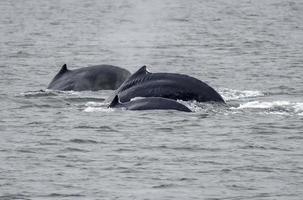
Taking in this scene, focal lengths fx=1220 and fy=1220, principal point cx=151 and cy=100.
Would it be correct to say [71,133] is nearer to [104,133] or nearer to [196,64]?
[104,133]

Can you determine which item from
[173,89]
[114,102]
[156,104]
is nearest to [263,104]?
[173,89]

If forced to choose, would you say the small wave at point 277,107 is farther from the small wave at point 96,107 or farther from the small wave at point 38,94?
the small wave at point 38,94

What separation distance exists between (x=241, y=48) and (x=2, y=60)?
37.9 ft

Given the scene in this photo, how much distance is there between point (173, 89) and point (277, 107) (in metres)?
2.70

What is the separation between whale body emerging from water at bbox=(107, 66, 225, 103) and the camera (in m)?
27.9

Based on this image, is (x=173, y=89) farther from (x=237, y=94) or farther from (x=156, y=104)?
(x=237, y=94)

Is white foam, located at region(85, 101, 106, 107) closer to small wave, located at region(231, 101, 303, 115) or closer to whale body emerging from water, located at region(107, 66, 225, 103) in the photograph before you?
whale body emerging from water, located at region(107, 66, 225, 103)

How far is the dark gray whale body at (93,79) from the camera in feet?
106

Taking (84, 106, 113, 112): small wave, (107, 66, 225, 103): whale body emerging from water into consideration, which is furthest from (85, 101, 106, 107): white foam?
(107, 66, 225, 103): whale body emerging from water

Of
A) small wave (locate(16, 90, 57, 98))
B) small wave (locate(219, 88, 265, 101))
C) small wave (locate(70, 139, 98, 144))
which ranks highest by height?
small wave (locate(16, 90, 57, 98))

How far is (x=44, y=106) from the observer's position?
97.6ft

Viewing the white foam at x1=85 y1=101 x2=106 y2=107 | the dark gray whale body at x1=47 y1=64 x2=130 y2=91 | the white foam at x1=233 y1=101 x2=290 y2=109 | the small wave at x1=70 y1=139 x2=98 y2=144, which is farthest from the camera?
the dark gray whale body at x1=47 y1=64 x2=130 y2=91

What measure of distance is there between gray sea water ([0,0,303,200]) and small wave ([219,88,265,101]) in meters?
0.03

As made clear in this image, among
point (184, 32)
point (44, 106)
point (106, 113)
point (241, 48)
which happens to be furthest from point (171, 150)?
point (184, 32)
